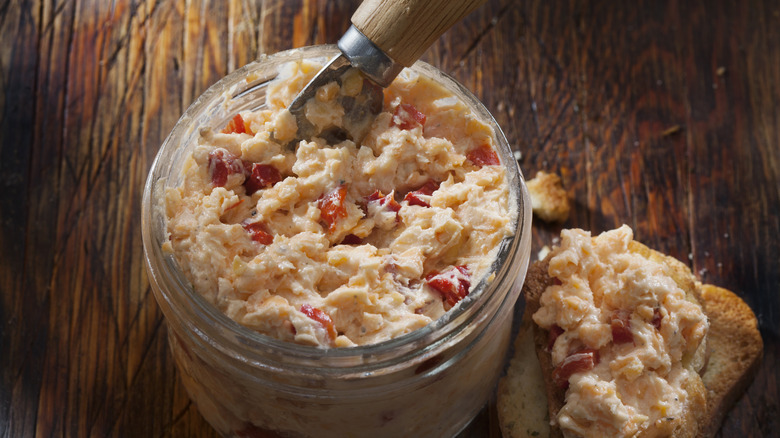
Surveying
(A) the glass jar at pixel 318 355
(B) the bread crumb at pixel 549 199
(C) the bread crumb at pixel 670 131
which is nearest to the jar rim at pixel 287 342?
(A) the glass jar at pixel 318 355

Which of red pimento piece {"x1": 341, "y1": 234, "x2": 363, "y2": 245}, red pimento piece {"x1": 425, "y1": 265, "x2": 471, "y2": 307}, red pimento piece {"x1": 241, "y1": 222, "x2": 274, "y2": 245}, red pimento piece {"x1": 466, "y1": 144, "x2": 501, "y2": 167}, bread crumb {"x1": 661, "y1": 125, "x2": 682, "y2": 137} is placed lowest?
bread crumb {"x1": 661, "y1": 125, "x2": 682, "y2": 137}

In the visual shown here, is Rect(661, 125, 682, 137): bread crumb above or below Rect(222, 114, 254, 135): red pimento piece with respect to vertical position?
below

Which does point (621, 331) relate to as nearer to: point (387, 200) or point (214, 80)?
point (387, 200)

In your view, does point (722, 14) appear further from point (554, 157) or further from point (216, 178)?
point (216, 178)

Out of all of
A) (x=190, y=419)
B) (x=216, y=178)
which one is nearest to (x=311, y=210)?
(x=216, y=178)

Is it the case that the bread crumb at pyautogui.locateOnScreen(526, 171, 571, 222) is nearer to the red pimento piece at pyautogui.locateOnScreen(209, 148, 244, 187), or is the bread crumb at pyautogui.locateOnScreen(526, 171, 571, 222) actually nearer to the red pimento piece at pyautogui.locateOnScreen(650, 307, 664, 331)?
the red pimento piece at pyautogui.locateOnScreen(650, 307, 664, 331)

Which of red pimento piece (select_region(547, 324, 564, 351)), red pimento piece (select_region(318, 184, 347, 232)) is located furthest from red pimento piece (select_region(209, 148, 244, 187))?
red pimento piece (select_region(547, 324, 564, 351))
